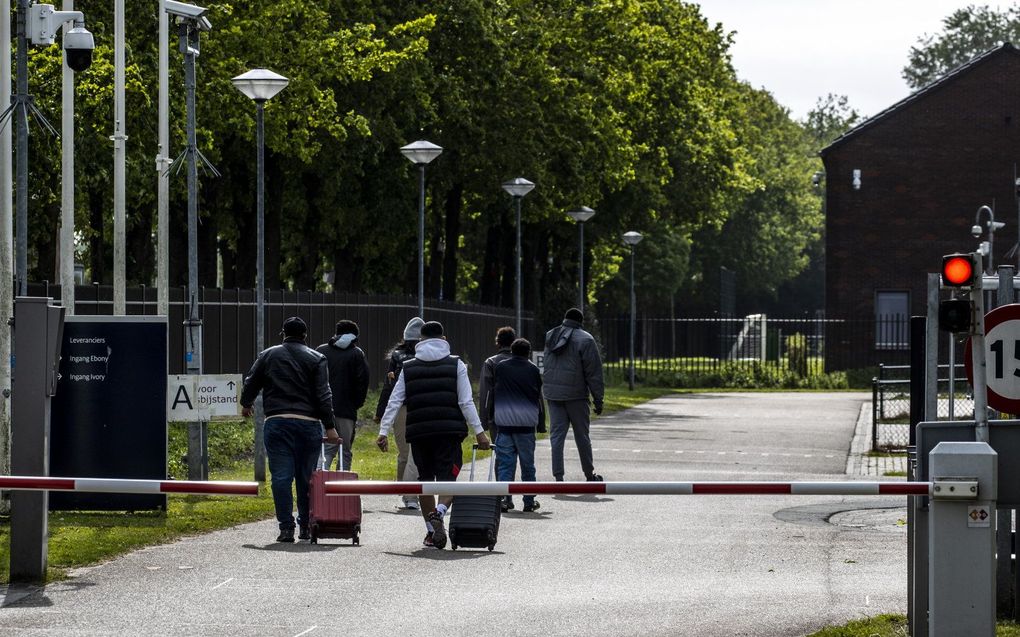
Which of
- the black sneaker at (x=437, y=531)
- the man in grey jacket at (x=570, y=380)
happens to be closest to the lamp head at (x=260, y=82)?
the man in grey jacket at (x=570, y=380)

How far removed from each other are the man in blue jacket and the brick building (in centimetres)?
4099

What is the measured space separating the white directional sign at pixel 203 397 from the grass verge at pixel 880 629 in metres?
8.63

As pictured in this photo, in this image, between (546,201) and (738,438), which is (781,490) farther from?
(546,201)

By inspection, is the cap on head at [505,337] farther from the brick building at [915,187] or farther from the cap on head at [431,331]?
the brick building at [915,187]

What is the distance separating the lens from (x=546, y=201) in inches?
1700

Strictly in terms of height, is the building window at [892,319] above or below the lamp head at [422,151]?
below

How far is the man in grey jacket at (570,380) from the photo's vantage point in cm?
1722

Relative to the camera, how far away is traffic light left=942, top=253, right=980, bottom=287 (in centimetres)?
904

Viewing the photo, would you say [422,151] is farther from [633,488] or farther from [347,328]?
[633,488]

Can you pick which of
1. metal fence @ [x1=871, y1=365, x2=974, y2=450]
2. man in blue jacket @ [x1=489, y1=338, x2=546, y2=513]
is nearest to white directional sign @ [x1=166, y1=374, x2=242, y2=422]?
man in blue jacket @ [x1=489, y1=338, x2=546, y2=513]

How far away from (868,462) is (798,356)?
105ft

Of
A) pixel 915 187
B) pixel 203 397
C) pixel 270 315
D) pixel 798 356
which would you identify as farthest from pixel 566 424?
pixel 915 187

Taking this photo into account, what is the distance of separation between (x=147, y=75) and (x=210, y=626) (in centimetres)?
1932

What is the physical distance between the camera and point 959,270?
9070 mm
